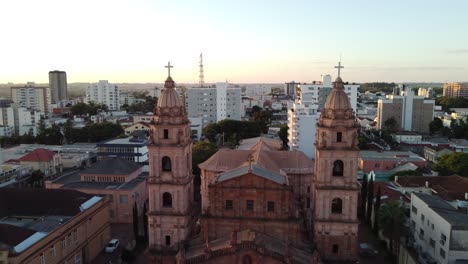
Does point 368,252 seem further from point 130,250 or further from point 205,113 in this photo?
point 205,113

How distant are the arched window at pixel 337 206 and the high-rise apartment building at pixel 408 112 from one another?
97435 mm

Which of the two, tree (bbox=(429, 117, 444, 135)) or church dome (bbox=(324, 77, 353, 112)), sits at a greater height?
church dome (bbox=(324, 77, 353, 112))

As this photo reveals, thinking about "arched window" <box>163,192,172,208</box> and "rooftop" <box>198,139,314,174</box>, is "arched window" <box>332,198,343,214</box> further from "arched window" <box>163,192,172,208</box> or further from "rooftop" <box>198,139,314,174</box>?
"arched window" <box>163,192,172,208</box>

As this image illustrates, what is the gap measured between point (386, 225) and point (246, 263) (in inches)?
744

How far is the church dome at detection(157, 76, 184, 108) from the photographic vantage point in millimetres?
33625

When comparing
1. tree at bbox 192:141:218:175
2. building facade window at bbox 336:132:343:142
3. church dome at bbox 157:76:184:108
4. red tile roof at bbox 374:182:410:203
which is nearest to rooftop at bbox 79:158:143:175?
tree at bbox 192:141:218:175

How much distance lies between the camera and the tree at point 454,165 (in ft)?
205

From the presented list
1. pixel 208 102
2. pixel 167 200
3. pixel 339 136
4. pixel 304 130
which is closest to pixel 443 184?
pixel 339 136

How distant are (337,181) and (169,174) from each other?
14.2m

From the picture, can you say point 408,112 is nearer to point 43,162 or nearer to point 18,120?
point 43,162

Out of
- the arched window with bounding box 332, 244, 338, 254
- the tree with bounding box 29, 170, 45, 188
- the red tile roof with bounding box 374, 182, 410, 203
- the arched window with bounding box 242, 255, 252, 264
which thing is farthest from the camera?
the tree with bounding box 29, 170, 45, 188

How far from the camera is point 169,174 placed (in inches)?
1332

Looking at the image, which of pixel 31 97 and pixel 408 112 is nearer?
pixel 408 112

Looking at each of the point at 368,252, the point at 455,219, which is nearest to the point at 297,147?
the point at 368,252
